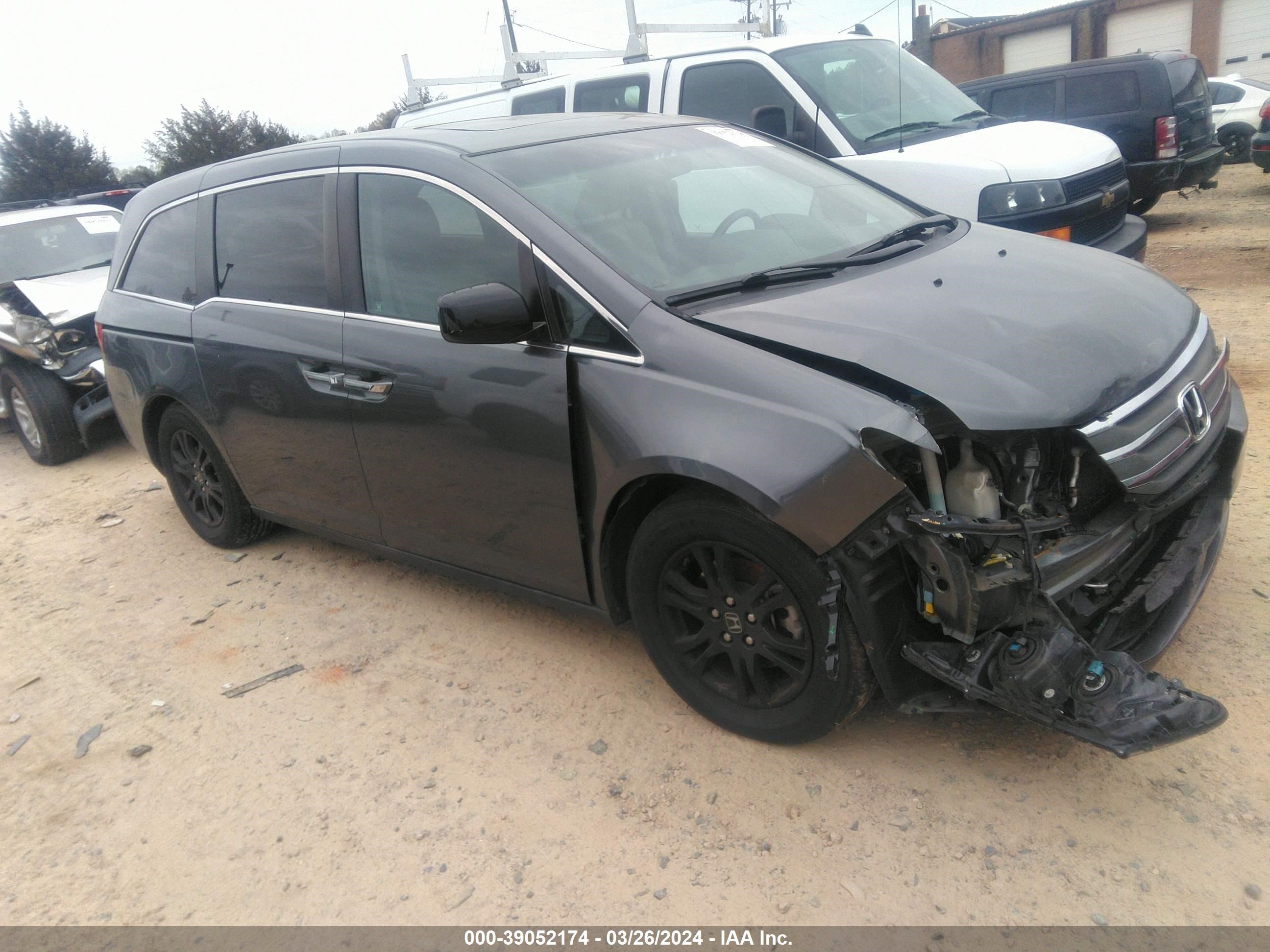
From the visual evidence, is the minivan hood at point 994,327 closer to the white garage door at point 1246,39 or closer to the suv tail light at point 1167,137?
the suv tail light at point 1167,137

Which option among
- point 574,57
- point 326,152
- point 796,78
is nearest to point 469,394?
point 326,152

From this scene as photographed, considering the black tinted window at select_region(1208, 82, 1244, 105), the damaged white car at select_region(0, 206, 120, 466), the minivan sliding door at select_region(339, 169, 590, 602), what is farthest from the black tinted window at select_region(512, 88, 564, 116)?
the black tinted window at select_region(1208, 82, 1244, 105)

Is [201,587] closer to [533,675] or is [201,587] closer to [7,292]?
[533,675]

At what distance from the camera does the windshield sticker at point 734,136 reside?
396 cm

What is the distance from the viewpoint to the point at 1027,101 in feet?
35.9

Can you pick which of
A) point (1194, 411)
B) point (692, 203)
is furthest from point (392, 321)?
point (1194, 411)

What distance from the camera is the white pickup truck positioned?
18.3 ft

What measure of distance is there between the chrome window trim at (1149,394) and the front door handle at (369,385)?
7.41ft

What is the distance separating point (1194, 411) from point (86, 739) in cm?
382

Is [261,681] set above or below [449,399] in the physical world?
below

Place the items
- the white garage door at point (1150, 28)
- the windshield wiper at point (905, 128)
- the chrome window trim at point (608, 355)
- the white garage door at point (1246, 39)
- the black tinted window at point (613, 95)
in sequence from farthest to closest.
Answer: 1. the white garage door at point (1150, 28)
2. the white garage door at point (1246, 39)
3. the black tinted window at point (613, 95)
4. the windshield wiper at point (905, 128)
5. the chrome window trim at point (608, 355)

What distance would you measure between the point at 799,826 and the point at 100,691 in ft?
9.25

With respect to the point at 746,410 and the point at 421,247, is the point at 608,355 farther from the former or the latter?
the point at 421,247

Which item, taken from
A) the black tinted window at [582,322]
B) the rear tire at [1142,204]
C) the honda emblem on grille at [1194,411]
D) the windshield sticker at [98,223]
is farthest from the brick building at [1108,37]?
the black tinted window at [582,322]
